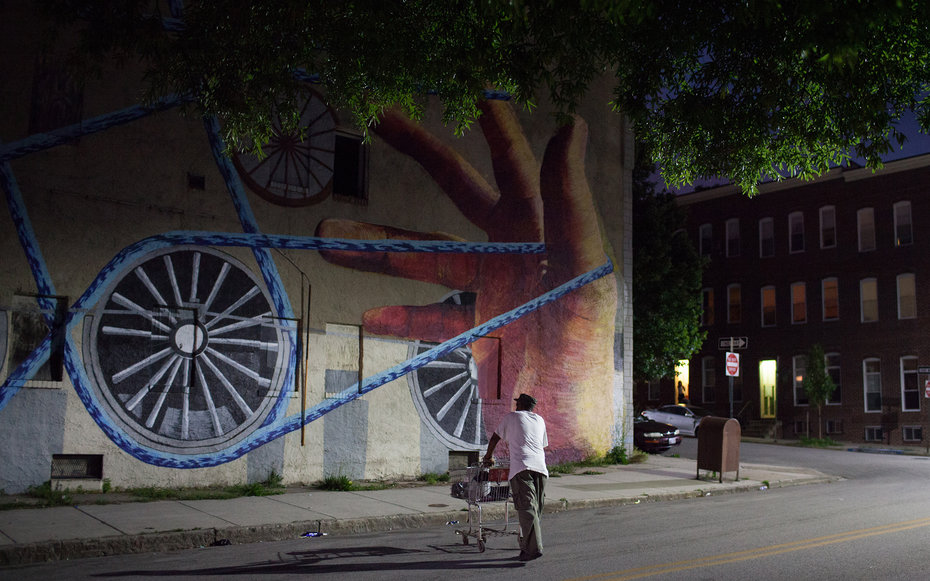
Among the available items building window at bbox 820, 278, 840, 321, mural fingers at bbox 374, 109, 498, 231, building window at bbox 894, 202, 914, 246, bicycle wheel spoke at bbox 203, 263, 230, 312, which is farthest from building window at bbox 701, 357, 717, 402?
bicycle wheel spoke at bbox 203, 263, 230, 312

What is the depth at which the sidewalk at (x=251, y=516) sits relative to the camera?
9.11 metres

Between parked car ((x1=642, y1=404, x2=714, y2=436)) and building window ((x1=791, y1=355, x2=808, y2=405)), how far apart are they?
571cm

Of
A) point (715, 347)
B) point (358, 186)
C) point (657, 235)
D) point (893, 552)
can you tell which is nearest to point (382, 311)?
point (358, 186)

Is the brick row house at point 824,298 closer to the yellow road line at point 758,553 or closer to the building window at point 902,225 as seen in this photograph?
the building window at point 902,225

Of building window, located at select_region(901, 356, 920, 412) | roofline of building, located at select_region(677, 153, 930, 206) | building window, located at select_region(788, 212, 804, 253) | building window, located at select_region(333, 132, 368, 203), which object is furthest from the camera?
building window, located at select_region(788, 212, 804, 253)

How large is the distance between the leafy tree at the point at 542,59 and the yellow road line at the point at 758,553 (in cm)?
456

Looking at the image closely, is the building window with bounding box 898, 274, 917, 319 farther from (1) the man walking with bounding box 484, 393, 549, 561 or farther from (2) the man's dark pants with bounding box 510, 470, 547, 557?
(2) the man's dark pants with bounding box 510, 470, 547, 557

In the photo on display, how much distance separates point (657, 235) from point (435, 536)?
19406 millimetres

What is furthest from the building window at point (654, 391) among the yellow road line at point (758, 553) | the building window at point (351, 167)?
the yellow road line at point (758, 553)

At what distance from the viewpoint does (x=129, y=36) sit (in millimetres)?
10281

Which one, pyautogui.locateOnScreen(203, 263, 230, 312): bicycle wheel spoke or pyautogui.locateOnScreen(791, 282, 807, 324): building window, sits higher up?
pyautogui.locateOnScreen(791, 282, 807, 324): building window

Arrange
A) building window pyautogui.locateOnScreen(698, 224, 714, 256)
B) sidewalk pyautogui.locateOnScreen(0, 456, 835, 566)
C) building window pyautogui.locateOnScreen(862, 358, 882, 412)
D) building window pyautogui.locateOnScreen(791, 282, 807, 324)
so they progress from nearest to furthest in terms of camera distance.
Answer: sidewalk pyautogui.locateOnScreen(0, 456, 835, 566) → building window pyautogui.locateOnScreen(862, 358, 882, 412) → building window pyautogui.locateOnScreen(791, 282, 807, 324) → building window pyautogui.locateOnScreen(698, 224, 714, 256)

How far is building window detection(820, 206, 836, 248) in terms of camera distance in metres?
38.7

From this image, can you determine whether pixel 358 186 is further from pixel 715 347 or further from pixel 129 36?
pixel 715 347
